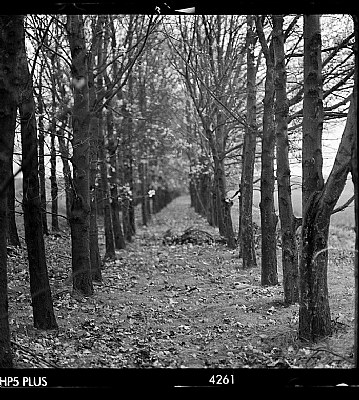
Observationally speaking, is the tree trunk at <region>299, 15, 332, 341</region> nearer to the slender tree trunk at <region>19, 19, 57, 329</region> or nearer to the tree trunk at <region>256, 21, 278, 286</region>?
the slender tree trunk at <region>19, 19, 57, 329</region>

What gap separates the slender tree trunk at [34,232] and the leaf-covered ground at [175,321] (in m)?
0.24

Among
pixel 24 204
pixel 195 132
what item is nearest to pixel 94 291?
pixel 24 204

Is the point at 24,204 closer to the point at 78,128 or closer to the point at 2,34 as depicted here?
the point at 2,34

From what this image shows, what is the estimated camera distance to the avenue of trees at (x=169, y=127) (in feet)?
17.3

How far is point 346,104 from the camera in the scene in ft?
27.4

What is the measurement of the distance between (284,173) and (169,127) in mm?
11879

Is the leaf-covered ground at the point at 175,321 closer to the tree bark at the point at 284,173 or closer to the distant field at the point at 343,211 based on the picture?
the distant field at the point at 343,211

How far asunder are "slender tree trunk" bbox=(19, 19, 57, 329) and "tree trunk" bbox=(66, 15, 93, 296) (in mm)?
2189

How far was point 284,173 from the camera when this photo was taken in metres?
7.28

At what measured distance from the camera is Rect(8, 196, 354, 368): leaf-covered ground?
4723mm

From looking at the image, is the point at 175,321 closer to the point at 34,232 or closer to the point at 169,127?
the point at 34,232

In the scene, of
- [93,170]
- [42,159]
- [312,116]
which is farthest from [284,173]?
[93,170]
